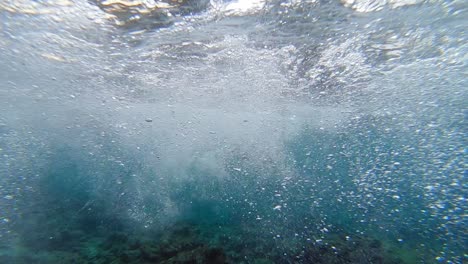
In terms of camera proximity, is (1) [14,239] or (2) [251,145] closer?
(1) [14,239]

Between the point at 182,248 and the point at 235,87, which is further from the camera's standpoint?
the point at 235,87

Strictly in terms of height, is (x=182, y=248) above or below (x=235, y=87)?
below

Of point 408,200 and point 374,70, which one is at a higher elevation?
point 374,70

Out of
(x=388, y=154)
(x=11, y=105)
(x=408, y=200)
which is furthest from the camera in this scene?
(x=388, y=154)

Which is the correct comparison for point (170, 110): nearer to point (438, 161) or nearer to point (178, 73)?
point (178, 73)

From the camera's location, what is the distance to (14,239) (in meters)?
9.95

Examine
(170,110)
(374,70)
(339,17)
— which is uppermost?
(339,17)

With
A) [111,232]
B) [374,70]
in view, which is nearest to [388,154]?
[374,70]

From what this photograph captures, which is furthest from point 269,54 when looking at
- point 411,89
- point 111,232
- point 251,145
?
point 251,145

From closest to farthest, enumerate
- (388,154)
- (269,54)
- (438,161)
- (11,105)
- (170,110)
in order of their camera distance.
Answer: (269,54) → (170,110) → (11,105) → (438,161) → (388,154)

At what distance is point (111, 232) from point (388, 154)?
51220 mm

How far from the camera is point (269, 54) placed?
10.6 meters

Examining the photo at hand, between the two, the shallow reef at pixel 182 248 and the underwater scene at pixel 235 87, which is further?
the shallow reef at pixel 182 248

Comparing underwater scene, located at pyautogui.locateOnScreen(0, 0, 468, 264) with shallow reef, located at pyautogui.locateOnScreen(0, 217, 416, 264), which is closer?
underwater scene, located at pyautogui.locateOnScreen(0, 0, 468, 264)
